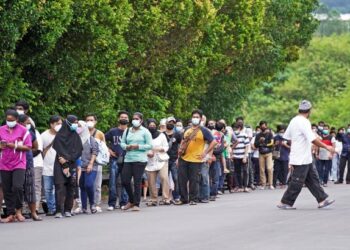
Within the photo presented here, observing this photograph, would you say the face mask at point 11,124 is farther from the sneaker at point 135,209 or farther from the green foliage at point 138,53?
the green foliage at point 138,53

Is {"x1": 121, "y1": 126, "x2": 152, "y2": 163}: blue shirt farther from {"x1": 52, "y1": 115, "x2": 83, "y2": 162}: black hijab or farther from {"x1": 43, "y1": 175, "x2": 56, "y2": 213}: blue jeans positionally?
{"x1": 52, "y1": 115, "x2": 83, "y2": 162}: black hijab

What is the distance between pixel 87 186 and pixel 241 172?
11.2m

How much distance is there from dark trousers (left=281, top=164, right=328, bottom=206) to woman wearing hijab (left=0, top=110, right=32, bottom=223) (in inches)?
182

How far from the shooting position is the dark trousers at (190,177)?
2591 cm

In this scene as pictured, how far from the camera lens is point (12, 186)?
2102cm

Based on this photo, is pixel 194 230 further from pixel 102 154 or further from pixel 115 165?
pixel 115 165

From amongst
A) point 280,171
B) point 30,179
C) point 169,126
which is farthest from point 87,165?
point 280,171

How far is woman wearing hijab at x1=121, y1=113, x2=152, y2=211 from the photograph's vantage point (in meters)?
24.0

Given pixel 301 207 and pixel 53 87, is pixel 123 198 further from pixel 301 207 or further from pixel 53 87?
pixel 53 87

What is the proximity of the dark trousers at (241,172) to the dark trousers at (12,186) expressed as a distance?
13440mm

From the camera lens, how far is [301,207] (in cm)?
2302

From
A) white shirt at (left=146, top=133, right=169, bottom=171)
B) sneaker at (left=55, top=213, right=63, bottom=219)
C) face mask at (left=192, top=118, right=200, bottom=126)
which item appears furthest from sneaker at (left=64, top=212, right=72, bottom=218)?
white shirt at (left=146, top=133, right=169, bottom=171)

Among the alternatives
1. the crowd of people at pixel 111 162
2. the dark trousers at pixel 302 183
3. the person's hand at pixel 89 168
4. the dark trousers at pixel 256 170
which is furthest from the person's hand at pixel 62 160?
the dark trousers at pixel 256 170

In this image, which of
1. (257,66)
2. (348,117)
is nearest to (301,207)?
(257,66)
